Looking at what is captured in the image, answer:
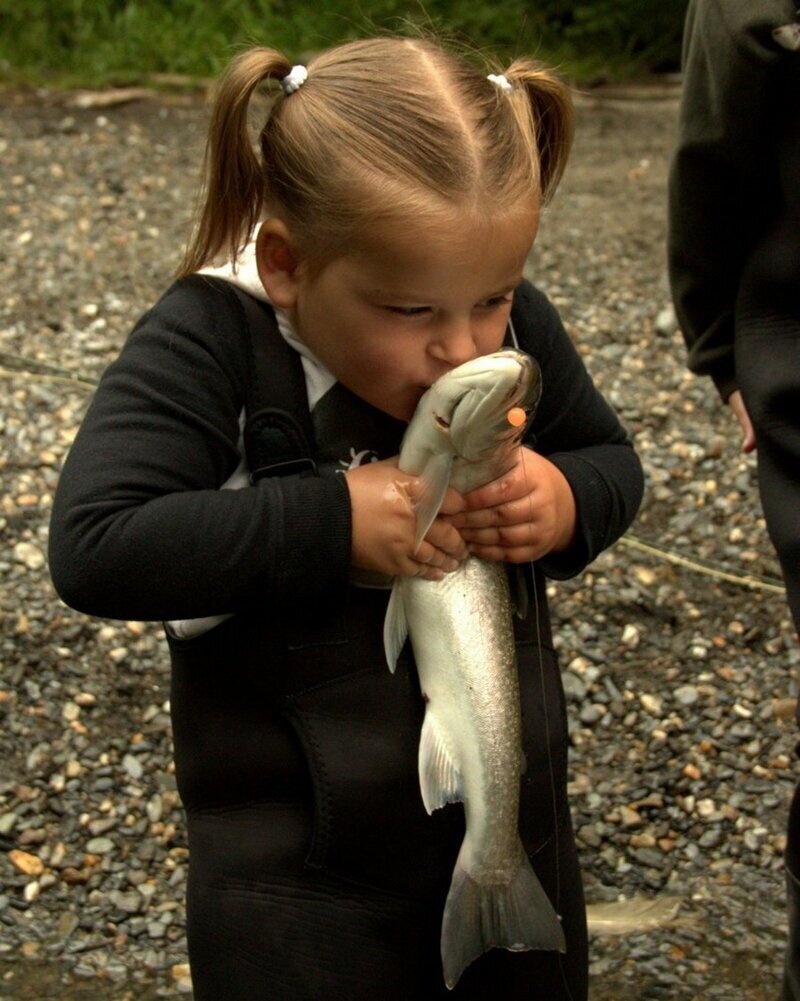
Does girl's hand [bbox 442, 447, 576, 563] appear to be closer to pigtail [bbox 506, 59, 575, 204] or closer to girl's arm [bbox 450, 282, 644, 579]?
girl's arm [bbox 450, 282, 644, 579]

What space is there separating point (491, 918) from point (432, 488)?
0.59 meters

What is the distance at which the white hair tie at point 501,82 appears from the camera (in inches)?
75.3

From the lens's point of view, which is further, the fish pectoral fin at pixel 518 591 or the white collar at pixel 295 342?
the fish pectoral fin at pixel 518 591

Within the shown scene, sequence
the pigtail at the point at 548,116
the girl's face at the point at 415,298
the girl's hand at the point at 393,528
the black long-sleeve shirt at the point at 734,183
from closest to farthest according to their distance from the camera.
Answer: the girl's face at the point at 415,298 → the girl's hand at the point at 393,528 → the pigtail at the point at 548,116 → the black long-sleeve shirt at the point at 734,183

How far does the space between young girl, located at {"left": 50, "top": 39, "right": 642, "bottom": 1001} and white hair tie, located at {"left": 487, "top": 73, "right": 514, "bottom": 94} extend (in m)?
0.01

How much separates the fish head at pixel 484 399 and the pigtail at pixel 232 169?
389mm

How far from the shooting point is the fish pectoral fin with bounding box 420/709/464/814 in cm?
192

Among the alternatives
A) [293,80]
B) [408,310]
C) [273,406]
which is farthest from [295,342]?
[293,80]

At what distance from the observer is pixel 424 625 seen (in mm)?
1905

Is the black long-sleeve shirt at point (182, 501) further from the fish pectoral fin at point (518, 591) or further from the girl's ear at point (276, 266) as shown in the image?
the fish pectoral fin at point (518, 591)

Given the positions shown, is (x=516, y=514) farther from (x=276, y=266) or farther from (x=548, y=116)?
(x=548, y=116)

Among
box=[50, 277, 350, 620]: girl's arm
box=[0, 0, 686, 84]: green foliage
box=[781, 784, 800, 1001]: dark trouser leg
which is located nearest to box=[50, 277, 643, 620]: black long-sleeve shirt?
box=[50, 277, 350, 620]: girl's arm

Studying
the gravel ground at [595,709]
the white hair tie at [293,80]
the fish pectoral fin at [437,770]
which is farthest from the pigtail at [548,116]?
the gravel ground at [595,709]

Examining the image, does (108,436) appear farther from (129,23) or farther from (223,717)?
(129,23)
